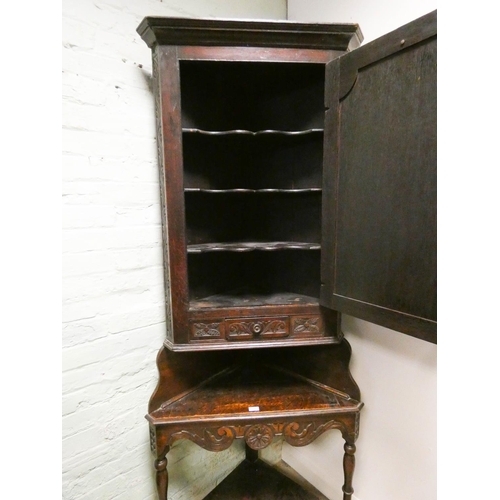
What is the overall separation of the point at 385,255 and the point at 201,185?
0.76 metres

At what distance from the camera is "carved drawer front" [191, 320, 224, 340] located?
1.16 meters

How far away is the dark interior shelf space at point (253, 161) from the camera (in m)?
1.32

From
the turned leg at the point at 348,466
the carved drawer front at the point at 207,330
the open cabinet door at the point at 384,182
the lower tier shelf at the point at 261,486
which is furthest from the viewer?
the lower tier shelf at the point at 261,486

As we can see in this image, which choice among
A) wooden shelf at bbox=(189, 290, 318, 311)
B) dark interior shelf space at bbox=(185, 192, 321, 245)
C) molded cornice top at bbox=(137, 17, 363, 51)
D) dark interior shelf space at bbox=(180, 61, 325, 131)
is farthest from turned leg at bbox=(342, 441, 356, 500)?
molded cornice top at bbox=(137, 17, 363, 51)

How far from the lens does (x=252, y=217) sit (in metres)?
1.52

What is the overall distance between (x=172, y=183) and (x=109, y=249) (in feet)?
1.03

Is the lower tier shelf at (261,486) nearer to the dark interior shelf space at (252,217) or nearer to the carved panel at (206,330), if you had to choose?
the carved panel at (206,330)

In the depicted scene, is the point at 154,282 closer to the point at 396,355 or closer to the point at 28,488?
the point at 28,488

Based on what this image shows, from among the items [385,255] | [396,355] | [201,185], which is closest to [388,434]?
[396,355]

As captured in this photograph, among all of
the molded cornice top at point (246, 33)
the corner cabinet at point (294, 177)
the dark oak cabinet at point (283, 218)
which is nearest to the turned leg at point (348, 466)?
the dark oak cabinet at point (283, 218)

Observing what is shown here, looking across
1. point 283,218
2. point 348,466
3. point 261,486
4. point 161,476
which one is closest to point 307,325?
point 283,218

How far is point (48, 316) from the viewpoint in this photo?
0.52 meters

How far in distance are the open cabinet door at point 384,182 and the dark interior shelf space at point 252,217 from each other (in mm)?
254
